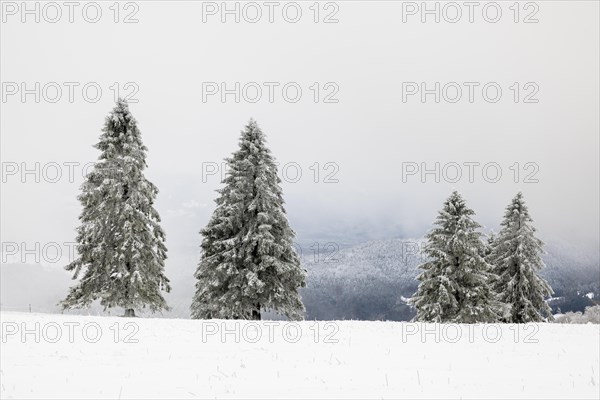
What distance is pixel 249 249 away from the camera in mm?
27078

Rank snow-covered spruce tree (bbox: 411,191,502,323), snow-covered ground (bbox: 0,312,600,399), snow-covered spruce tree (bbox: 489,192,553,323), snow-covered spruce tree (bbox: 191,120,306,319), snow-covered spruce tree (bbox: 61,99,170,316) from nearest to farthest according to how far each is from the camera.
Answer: snow-covered ground (bbox: 0,312,600,399) → snow-covered spruce tree (bbox: 61,99,170,316) → snow-covered spruce tree (bbox: 191,120,306,319) → snow-covered spruce tree (bbox: 411,191,502,323) → snow-covered spruce tree (bbox: 489,192,553,323)

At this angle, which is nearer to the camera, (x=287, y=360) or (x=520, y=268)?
(x=287, y=360)

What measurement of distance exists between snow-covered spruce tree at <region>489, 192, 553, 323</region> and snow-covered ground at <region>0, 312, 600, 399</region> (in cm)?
1673

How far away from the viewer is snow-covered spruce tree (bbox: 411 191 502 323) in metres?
30.4

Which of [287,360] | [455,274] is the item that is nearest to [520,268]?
[455,274]

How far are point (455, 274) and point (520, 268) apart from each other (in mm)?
6859

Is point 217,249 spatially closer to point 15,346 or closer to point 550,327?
point 15,346

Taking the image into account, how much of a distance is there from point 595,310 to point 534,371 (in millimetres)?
55364

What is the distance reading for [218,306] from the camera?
27172 mm

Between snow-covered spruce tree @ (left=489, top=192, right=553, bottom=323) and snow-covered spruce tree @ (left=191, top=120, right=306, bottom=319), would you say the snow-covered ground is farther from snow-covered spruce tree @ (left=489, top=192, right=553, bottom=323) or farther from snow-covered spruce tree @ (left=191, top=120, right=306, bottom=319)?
snow-covered spruce tree @ (left=489, top=192, right=553, bottom=323)

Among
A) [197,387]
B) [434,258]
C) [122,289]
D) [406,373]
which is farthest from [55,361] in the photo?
[434,258]

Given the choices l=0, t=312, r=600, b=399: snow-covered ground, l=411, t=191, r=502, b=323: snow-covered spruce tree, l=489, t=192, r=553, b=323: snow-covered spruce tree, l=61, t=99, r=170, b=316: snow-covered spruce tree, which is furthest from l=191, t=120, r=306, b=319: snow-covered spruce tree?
l=489, t=192, r=553, b=323: snow-covered spruce tree

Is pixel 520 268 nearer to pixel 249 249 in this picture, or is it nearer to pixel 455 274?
pixel 455 274

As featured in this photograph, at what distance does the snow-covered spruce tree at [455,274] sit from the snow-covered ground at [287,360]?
11529mm
